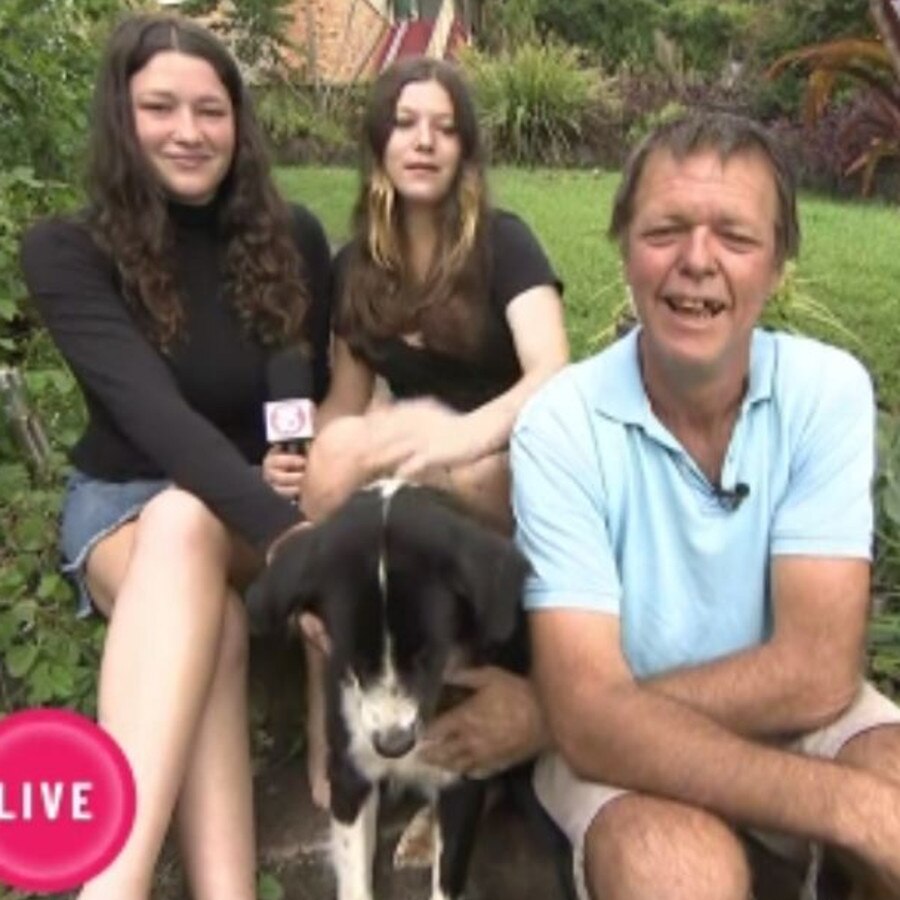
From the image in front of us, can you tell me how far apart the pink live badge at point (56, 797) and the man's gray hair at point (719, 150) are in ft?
4.37

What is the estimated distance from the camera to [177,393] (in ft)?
10.7

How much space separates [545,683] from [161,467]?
1110 millimetres

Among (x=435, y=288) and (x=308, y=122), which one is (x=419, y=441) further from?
(x=308, y=122)

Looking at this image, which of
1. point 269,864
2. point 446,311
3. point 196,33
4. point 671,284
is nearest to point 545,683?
point 671,284

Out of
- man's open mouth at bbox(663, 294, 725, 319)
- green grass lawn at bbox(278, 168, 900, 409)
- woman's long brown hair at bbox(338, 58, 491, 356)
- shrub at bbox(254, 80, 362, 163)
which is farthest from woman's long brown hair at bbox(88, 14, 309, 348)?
shrub at bbox(254, 80, 362, 163)

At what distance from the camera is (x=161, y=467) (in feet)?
10.7

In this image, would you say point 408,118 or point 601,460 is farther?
point 408,118

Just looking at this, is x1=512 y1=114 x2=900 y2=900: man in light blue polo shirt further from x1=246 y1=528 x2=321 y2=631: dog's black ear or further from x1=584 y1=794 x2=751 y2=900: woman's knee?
x1=246 y1=528 x2=321 y2=631: dog's black ear

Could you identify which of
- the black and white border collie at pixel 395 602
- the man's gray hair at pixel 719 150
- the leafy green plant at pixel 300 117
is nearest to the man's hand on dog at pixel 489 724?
the black and white border collie at pixel 395 602

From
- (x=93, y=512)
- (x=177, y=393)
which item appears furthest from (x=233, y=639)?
(x=177, y=393)

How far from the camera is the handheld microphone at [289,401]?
3336 millimetres

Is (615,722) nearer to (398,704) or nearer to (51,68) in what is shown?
(398,704)

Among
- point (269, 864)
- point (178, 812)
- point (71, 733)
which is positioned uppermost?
point (71, 733)

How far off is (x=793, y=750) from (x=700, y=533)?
1.39ft
